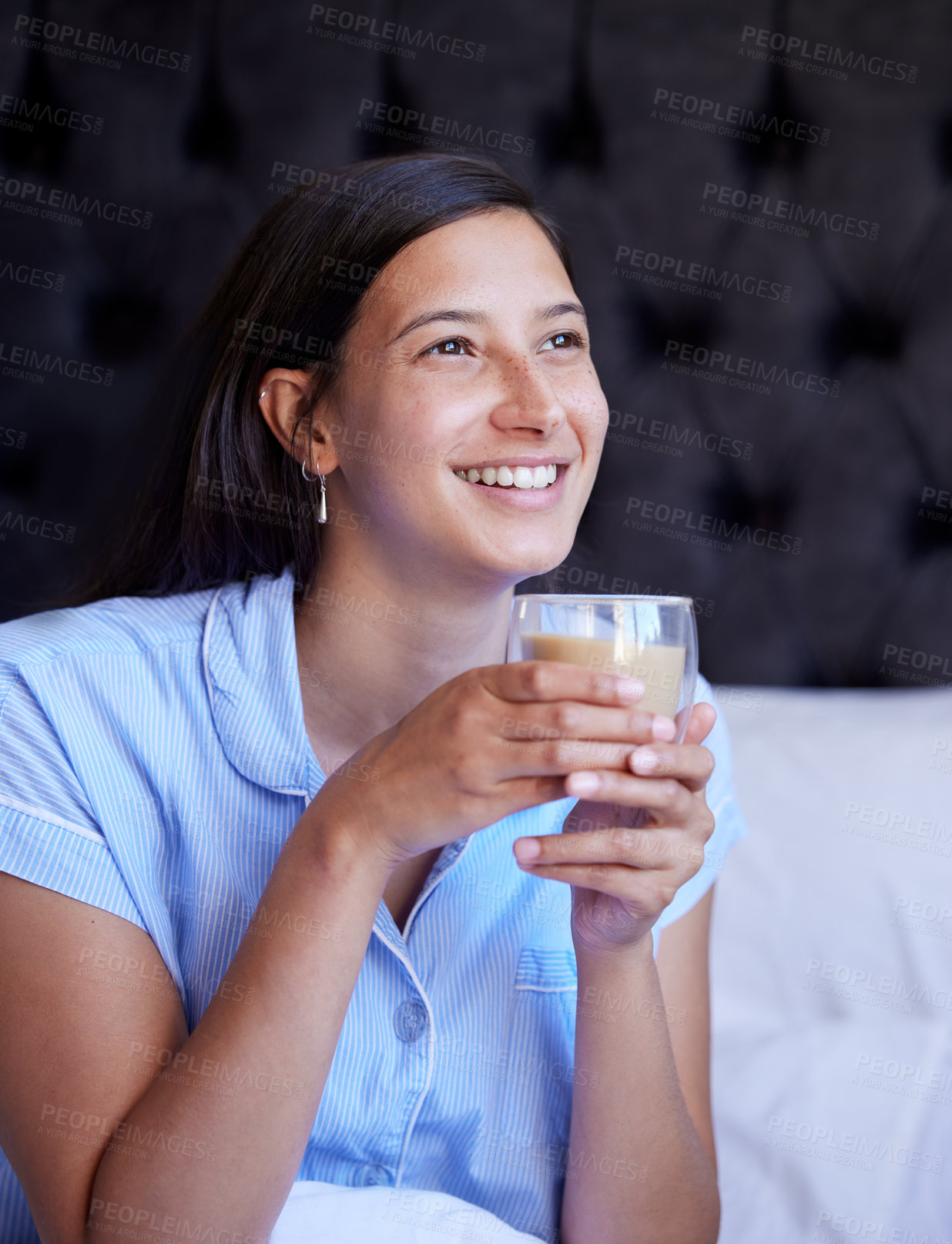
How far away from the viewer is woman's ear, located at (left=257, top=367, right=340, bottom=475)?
109 cm

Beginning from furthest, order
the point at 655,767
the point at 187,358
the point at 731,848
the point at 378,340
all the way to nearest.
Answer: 1. the point at 731,848
2. the point at 187,358
3. the point at 378,340
4. the point at 655,767

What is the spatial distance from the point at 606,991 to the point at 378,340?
1.97 feet

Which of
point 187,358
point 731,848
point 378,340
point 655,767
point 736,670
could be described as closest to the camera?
point 655,767

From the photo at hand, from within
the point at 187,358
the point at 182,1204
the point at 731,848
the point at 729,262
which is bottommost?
the point at 182,1204

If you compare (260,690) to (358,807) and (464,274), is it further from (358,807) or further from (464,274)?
(464,274)

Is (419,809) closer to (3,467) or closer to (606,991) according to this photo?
(606,991)

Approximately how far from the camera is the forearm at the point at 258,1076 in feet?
2.45

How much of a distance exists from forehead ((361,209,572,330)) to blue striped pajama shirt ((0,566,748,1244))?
310 millimetres

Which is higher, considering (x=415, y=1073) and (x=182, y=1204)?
(x=415, y=1073)

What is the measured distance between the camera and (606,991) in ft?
2.94

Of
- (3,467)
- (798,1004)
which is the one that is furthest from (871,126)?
(3,467)

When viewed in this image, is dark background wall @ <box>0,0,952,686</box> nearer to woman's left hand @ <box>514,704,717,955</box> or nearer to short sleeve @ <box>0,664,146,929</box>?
short sleeve @ <box>0,664,146,929</box>

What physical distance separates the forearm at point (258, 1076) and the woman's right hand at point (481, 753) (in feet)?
0.12

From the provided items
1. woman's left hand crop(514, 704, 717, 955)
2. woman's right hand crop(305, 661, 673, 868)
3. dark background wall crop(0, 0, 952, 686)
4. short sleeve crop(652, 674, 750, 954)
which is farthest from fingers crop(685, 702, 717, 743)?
dark background wall crop(0, 0, 952, 686)
